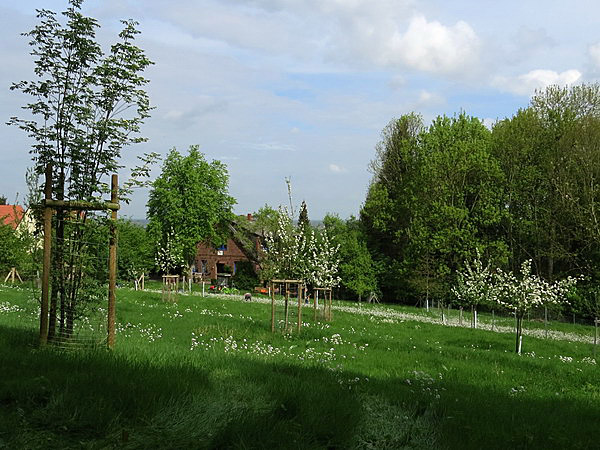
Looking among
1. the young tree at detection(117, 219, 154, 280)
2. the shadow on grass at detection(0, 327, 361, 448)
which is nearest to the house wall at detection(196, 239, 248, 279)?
the young tree at detection(117, 219, 154, 280)

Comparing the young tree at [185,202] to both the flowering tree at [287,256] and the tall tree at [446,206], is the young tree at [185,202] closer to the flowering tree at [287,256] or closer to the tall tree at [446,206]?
the tall tree at [446,206]

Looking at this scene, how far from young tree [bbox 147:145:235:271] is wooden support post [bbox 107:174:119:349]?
1772 inches

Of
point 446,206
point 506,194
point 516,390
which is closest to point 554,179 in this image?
point 506,194

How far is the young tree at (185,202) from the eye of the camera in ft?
184

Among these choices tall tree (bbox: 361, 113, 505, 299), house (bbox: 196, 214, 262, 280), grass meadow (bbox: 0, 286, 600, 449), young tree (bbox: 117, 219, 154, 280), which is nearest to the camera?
grass meadow (bbox: 0, 286, 600, 449)

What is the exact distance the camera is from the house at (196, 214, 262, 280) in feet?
201

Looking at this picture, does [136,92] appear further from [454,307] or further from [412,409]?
[454,307]

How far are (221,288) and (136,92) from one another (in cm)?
4150

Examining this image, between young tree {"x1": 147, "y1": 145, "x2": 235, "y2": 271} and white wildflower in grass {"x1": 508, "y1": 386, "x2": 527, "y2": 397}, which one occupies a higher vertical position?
young tree {"x1": 147, "y1": 145, "x2": 235, "y2": 271}

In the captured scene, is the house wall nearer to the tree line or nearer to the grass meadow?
the tree line

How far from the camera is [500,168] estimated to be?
141 feet

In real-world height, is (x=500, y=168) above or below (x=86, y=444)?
above

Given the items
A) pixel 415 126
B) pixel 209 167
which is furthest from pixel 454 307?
pixel 209 167

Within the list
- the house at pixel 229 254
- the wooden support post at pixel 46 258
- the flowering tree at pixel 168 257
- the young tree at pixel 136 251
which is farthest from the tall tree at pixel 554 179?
the wooden support post at pixel 46 258
